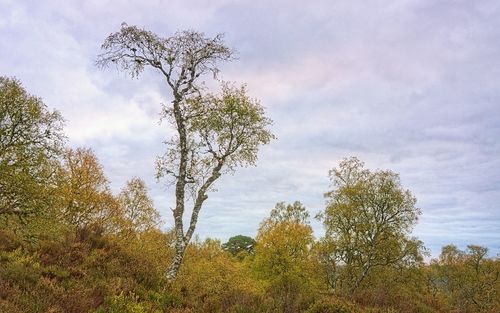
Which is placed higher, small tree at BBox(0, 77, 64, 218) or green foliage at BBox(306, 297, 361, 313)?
small tree at BBox(0, 77, 64, 218)

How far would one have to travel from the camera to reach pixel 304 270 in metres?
48.6

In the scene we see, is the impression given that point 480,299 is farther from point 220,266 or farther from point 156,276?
point 156,276

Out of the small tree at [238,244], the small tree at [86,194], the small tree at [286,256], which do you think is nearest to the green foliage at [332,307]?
the small tree at [86,194]

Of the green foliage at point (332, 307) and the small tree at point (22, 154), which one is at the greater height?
the small tree at point (22, 154)

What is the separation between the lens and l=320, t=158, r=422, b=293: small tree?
131ft

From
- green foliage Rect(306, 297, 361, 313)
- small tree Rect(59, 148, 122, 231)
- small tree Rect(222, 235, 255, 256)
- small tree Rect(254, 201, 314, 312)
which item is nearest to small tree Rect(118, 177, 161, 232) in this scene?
small tree Rect(59, 148, 122, 231)

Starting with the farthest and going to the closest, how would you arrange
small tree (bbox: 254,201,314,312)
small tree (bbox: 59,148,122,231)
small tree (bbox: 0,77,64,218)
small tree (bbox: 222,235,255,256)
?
1. small tree (bbox: 222,235,255,256)
2. small tree (bbox: 254,201,314,312)
3. small tree (bbox: 59,148,122,231)
4. small tree (bbox: 0,77,64,218)

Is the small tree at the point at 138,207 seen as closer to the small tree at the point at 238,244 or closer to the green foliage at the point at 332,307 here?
the green foliage at the point at 332,307

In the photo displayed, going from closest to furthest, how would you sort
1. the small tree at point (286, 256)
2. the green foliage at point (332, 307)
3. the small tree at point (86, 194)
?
the green foliage at point (332, 307)
the small tree at point (86, 194)
the small tree at point (286, 256)

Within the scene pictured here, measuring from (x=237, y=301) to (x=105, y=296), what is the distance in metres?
4.97

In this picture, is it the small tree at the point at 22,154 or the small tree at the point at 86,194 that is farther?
the small tree at the point at 86,194

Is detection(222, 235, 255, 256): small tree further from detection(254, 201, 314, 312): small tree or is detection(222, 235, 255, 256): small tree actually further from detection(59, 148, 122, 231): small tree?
detection(59, 148, 122, 231): small tree

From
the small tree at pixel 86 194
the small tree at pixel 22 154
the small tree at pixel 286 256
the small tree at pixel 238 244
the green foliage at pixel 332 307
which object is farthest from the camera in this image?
the small tree at pixel 238 244

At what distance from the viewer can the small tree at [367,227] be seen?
131 ft
